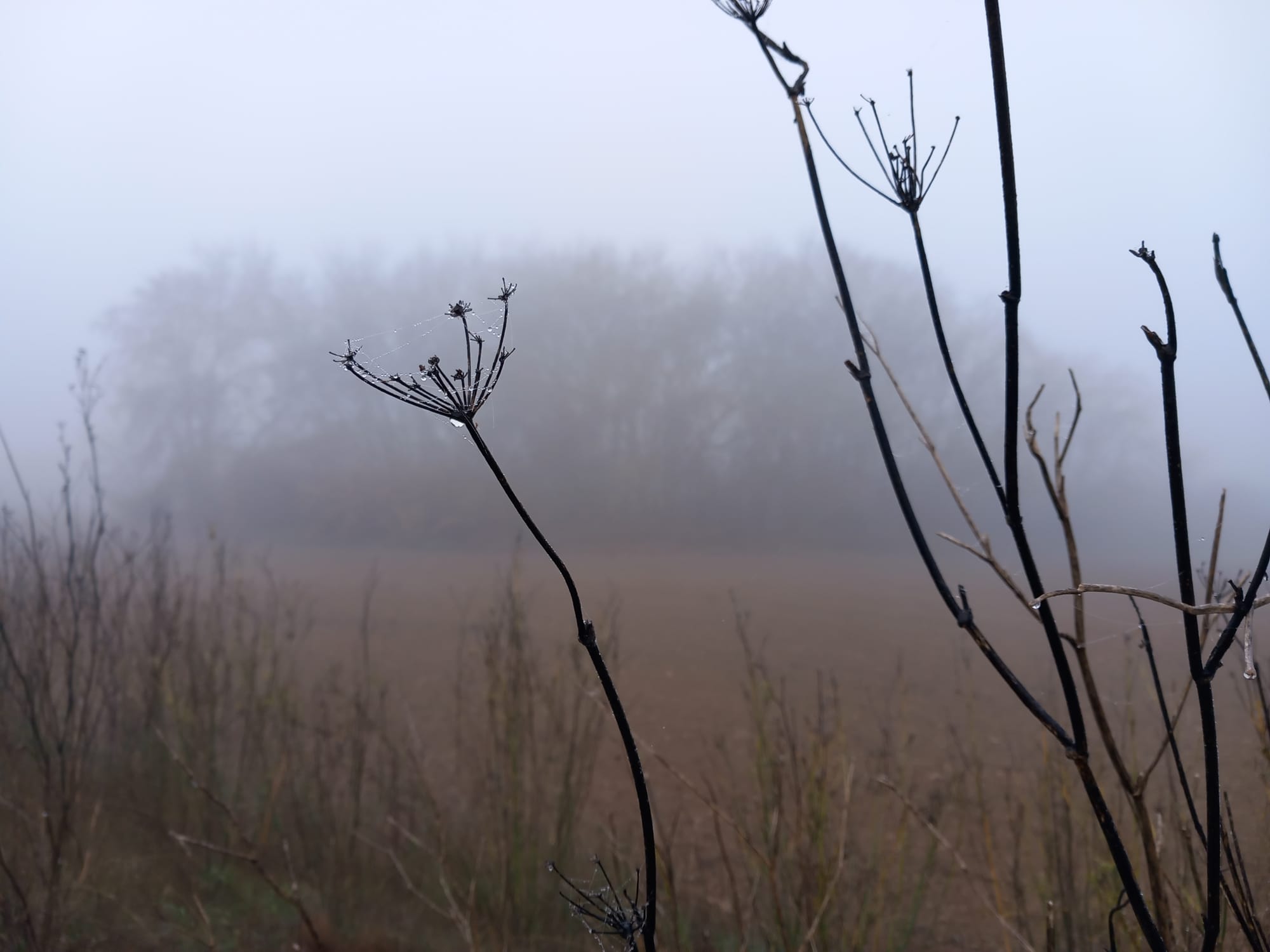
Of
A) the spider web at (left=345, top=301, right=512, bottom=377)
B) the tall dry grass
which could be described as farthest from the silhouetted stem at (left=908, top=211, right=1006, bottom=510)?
the tall dry grass

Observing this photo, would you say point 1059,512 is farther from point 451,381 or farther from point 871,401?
point 451,381

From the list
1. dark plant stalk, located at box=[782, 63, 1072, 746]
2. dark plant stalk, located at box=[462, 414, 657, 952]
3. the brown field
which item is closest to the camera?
dark plant stalk, located at box=[462, 414, 657, 952]

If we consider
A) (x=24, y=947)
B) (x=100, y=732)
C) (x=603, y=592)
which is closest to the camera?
(x=24, y=947)

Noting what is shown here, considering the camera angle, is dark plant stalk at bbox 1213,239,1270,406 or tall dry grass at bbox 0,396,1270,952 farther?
tall dry grass at bbox 0,396,1270,952

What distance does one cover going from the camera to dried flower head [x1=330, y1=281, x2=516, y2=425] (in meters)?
0.32

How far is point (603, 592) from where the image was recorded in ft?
12.6

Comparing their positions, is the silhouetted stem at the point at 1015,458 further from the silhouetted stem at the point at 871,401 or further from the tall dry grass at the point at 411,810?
the tall dry grass at the point at 411,810

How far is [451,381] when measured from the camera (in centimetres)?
33

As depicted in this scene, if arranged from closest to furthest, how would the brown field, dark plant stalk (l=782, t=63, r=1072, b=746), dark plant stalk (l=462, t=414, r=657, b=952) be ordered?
dark plant stalk (l=462, t=414, r=657, b=952), dark plant stalk (l=782, t=63, r=1072, b=746), the brown field

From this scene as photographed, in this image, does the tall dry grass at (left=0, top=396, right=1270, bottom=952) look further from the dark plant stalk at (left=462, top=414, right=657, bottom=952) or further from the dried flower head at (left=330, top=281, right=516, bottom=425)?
the dried flower head at (left=330, top=281, right=516, bottom=425)

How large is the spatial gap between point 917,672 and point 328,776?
7.46 ft

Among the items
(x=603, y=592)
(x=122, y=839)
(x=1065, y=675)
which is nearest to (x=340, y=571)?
(x=603, y=592)

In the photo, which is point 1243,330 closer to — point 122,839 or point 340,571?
point 122,839

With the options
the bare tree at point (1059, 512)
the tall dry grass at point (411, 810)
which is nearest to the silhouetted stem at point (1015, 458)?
the bare tree at point (1059, 512)
